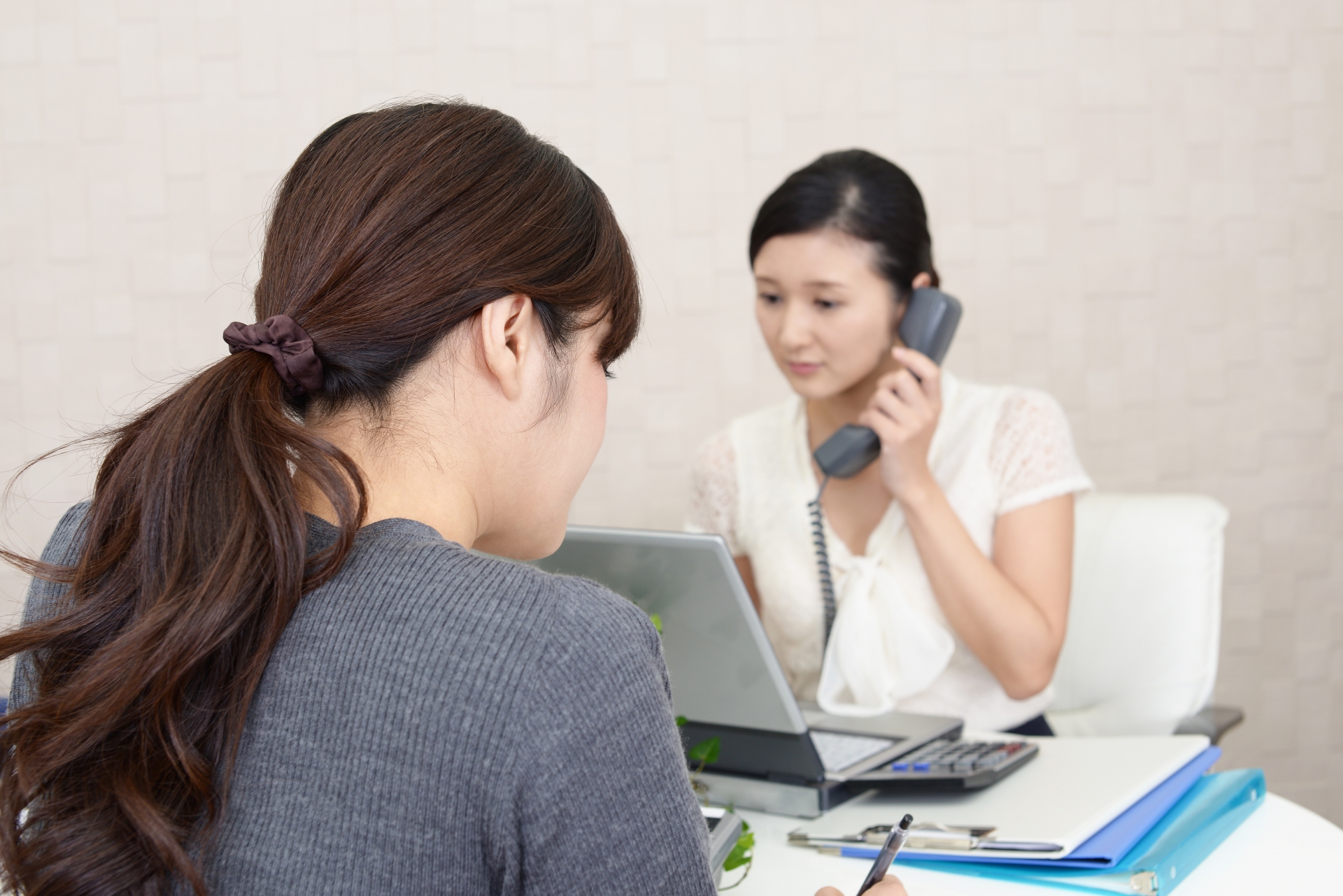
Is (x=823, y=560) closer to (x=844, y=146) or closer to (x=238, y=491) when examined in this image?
(x=844, y=146)

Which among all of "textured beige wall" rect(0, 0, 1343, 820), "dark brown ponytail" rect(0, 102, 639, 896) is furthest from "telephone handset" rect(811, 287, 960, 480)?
"dark brown ponytail" rect(0, 102, 639, 896)

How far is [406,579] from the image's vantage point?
64 centimetres

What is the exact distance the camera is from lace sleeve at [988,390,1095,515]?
173cm

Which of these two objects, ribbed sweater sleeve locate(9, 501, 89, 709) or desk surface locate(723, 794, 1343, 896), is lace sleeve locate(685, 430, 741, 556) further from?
ribbed sweater sleeve locate(9, 501, 89, 709)

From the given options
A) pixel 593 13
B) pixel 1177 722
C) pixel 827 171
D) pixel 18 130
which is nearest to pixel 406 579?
pixel 827 171

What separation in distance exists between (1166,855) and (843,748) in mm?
350

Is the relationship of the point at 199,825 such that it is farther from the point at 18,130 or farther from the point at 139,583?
the point at 18,130

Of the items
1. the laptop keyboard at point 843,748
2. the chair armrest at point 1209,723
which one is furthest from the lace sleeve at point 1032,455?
the laptop keyboard at point 843,748

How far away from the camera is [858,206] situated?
5.67 feet

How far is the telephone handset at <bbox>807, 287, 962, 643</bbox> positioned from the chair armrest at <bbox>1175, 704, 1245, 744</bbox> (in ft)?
1.76

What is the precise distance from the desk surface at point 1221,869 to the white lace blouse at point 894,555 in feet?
1.75

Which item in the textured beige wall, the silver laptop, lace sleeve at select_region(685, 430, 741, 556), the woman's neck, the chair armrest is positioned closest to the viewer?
the silver laptop

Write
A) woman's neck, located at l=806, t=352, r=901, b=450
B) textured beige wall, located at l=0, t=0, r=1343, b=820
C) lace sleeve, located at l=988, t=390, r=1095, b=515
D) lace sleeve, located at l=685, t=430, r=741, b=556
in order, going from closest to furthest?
lace sleeve, located at l=988, t=390, r=1095, b=515 < woman's neck, located at l=806, t=352, r=901, b=450 < lace sleeve, located at l=685, t=430, r=741, b=556 < textured beige wall, located at l=0, t=0, r=1343, b=820

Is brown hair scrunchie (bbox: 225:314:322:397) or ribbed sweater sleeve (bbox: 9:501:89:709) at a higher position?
brown hair scrunchie (bbox: 225:314:322:397)
